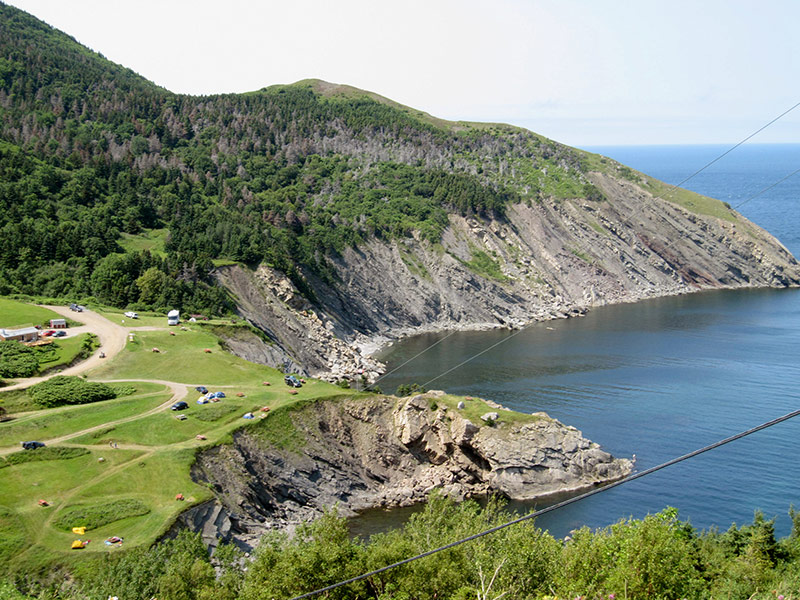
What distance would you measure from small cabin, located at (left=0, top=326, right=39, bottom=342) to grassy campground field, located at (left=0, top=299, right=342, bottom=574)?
7.48 metres

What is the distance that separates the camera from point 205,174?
12631 cm

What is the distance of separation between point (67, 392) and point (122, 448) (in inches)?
339

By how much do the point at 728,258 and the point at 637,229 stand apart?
18494 millimetres

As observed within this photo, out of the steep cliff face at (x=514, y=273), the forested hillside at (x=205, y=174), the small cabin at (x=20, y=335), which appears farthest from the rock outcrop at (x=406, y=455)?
the forested hillside at (x=205, y=174)

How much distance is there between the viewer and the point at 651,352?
90.3 m

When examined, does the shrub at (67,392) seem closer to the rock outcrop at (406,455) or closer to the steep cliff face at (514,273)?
the rock outcrop at (406,455)

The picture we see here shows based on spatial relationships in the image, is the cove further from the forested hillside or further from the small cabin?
the small cabin

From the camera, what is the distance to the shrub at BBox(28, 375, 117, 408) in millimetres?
49219

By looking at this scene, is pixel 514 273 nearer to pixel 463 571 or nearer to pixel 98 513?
pixel 98 513

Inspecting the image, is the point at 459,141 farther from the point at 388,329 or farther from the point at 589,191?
the point at 388,329

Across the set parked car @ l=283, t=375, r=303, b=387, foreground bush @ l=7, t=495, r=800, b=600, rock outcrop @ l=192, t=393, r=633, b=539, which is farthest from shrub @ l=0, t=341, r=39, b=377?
foreground bush @ l=7, t=495, r=800, b=600

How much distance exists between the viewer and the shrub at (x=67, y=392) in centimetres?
4922

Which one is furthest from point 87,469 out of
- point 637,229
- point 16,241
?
point 637,229

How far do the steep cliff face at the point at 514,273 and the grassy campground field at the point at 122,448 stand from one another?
2336cm
